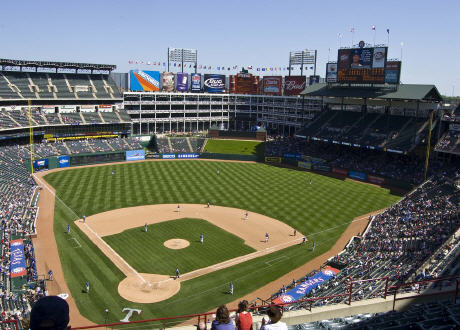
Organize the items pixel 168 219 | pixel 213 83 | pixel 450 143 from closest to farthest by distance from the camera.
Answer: pixel 168 219 → pixel 450 143 → pixel 213 83

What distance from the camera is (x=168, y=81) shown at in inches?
3780

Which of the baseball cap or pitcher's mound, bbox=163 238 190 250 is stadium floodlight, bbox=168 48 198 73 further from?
the baseball cap

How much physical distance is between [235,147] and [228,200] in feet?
107

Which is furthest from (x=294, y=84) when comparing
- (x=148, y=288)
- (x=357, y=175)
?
(x=148, y=288)

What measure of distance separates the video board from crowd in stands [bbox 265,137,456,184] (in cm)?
1250

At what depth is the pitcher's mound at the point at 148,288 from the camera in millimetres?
26797

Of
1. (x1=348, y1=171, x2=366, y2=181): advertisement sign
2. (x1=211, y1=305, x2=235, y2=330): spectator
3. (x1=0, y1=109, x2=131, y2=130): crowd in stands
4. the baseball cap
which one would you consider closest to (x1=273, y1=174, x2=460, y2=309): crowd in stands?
(x1=211, y1=305, x2=235, y2=330): spectator

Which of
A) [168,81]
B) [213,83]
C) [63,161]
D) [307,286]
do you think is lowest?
[307,286]

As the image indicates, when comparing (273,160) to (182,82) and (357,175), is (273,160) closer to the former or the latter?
(357,175)

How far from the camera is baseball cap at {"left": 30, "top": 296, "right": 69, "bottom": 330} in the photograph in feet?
15.6

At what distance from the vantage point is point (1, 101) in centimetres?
6688

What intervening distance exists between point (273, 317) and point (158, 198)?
44694 millimetres

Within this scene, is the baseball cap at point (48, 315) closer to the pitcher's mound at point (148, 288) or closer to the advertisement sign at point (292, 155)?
the pitcher's mound at point (148, 288)

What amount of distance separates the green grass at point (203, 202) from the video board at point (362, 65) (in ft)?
62.3
